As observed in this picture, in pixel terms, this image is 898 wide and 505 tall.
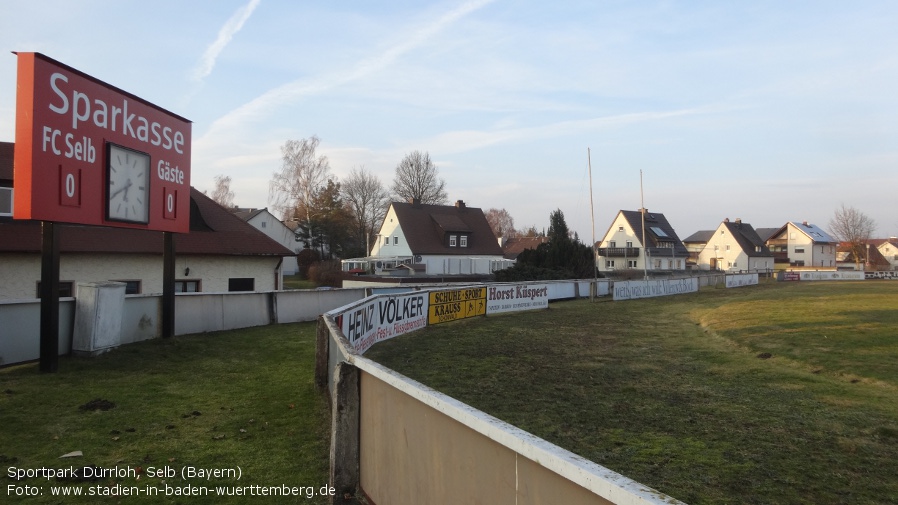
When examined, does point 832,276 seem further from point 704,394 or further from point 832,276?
point 704,394

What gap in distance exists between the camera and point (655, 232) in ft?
290

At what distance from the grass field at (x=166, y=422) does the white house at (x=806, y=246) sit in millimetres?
113733

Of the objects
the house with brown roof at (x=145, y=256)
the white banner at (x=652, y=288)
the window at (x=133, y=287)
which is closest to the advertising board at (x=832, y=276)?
the white banner at (x=652, y=288)

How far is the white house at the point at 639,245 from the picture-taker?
8631 cm

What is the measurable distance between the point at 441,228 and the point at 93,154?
52046 mm

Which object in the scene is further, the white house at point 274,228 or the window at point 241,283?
the white house at point 274,228

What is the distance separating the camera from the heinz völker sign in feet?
32.8

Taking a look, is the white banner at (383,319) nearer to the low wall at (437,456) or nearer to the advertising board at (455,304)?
the advertising board at (455,304)

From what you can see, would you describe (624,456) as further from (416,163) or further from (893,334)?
(416,163)

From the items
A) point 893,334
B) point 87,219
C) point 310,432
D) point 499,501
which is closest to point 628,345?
point 893,334

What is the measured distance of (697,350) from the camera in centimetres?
1609

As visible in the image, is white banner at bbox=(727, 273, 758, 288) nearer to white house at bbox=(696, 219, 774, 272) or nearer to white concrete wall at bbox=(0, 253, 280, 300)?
white house at bbox=(696, 219, 774, 272)

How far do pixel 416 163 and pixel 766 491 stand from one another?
80252mm

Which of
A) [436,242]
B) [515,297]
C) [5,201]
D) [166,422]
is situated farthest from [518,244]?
[166,422]
